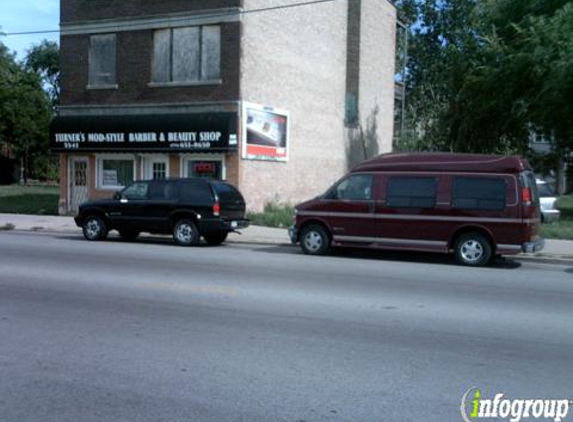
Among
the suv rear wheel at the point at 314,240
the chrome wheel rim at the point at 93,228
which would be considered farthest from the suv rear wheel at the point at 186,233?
the suv rear wheel at the point at 314,240

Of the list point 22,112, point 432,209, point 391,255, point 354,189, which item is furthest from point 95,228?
point 22,112

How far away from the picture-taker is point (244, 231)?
64.5 ft

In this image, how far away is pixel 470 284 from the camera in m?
11.0

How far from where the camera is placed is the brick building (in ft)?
73.2

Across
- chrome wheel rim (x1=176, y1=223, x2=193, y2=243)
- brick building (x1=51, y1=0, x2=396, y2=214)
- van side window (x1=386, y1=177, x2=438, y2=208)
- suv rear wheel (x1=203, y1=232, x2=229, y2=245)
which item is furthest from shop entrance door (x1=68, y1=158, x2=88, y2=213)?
van side window (x1=386, y1=177, x2=438, y2=208)

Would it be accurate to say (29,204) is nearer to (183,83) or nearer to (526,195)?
(183,83)

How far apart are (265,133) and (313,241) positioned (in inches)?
362

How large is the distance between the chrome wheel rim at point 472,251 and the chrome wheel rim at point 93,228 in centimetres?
919

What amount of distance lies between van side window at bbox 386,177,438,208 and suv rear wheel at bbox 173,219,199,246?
4.95m

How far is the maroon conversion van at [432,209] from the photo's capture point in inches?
520

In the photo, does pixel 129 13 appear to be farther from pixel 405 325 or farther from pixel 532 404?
pixel 532 404

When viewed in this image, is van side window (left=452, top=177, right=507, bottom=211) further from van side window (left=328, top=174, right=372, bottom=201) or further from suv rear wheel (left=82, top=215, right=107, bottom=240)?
suv rear wheel (left=82, top=215, right=107, bottom=240)

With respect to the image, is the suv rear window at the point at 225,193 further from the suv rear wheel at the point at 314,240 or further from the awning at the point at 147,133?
the awning at the point at 147,133

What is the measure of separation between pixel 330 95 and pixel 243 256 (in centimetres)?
1562
